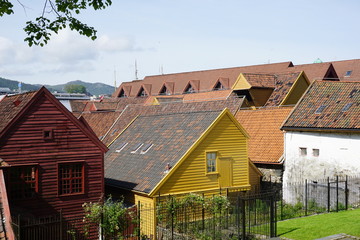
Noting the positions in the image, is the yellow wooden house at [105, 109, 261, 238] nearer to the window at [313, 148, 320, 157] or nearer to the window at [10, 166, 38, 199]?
the window at [313, 148, 320, 157]

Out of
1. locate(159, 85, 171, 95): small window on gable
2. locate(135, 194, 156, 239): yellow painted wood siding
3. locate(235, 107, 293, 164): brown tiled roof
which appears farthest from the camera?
locate(159, 85, 171, 95): small window on gable

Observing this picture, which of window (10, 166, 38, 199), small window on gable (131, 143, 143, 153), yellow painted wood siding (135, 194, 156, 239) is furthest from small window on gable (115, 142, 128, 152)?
window (10, 166, 38, 199)

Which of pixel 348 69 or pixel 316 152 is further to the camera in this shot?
pixel 348 69

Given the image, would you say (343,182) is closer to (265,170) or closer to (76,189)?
(265,170)

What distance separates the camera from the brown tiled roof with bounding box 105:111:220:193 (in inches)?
1013

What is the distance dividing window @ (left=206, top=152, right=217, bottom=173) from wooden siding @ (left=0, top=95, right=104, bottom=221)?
622 cm

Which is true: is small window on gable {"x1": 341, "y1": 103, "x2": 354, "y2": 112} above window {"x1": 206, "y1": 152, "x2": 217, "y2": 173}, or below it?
above

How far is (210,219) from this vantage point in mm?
23609

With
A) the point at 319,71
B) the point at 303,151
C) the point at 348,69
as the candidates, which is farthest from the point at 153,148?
the point at 348,69

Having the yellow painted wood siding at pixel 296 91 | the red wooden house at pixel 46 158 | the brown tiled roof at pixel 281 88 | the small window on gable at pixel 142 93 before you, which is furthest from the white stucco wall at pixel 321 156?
the small window on gable at pixel 142 93

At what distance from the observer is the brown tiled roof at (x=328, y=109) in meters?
29.5

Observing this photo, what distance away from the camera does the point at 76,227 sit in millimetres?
22906

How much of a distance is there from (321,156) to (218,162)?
788 centimetres

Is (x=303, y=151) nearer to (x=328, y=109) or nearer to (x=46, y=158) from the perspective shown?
(x=328, y=109)
